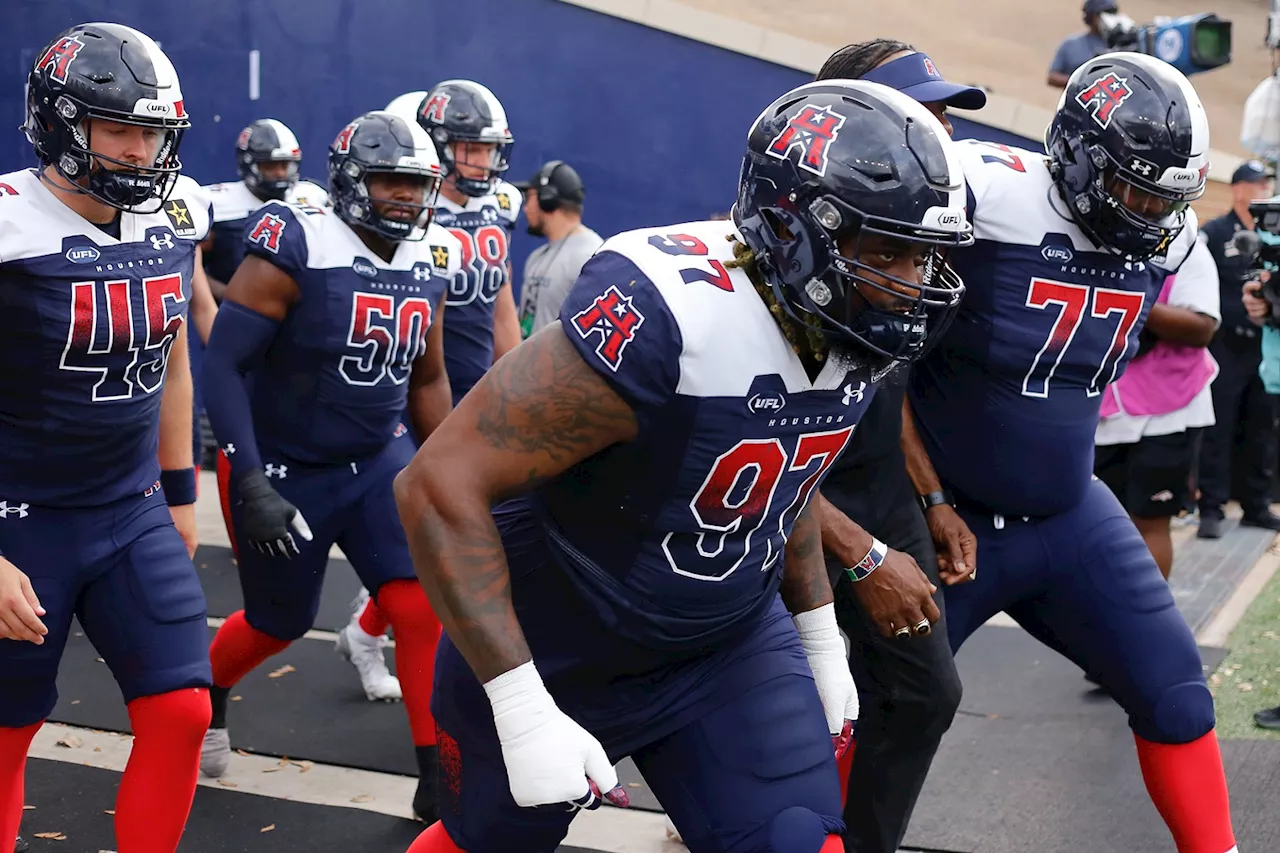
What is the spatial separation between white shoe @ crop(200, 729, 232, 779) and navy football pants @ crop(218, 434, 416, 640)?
0.40 m

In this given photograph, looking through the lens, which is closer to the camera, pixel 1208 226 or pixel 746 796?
pixel 746 796

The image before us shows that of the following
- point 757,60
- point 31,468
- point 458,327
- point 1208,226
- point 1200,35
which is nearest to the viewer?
point 31,468

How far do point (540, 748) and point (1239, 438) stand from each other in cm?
767

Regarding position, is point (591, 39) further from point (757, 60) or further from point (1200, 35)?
point (1200, 35)

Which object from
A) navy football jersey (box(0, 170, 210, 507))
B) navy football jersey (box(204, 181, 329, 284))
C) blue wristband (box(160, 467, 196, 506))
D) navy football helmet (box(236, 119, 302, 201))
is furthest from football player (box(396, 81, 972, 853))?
navy football helmet (box(236, 119, 302, 201))

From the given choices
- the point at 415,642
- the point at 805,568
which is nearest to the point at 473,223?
the point at 415,642

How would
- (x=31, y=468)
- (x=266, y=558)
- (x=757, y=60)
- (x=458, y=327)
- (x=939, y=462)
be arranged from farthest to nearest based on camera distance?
(x=757, y=60), (x=458, y=327), (x=266, y=558), (x=939, y=462), (x=31, y=468)

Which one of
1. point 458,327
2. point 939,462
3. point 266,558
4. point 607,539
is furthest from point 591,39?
point 607,539

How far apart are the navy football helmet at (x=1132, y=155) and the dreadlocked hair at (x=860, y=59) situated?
16.6 inches

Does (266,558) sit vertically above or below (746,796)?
below

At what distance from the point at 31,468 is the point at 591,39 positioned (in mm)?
8462

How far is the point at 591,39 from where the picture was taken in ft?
37.0

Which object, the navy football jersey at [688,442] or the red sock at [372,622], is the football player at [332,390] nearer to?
the red sock at [372,622]

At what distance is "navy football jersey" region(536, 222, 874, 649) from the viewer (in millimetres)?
2312
